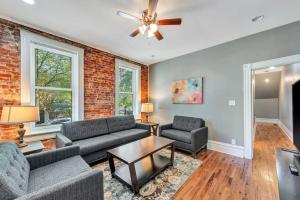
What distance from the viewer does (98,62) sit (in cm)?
358

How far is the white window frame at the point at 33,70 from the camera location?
247 centimetres

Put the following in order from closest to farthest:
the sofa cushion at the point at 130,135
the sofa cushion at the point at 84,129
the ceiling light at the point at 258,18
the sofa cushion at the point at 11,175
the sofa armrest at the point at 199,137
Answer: the sofa cushion at the point at 11,175, the ceiling light at the point at 258,18, the sofa cushion at the point at 84,129, the sofa armrest at the point at 199,137, the sofa cushion at the point at 130,135

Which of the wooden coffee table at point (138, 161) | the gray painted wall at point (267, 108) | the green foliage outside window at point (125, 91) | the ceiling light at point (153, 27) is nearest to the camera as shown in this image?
the wooden coffee table at point (138, 161)

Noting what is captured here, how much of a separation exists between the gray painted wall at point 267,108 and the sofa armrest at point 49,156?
30.0 ft

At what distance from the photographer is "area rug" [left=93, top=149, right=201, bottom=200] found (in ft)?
5.75

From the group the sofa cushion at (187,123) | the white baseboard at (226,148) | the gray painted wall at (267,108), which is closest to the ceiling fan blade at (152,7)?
the sofa cushion at (187,123)

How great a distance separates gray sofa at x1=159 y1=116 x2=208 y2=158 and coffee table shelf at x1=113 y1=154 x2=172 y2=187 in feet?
2.21

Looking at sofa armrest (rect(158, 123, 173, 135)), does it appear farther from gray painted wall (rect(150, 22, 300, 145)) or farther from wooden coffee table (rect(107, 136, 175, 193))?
wooden coffee table (rect(107, 136, 175, 193))

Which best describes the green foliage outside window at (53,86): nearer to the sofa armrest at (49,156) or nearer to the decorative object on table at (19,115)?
the decorative object on table at (19,115)

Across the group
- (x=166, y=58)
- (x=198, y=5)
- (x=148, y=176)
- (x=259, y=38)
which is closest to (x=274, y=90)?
(x=259, y=38)

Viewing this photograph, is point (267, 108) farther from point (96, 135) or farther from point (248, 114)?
point (96, 135)

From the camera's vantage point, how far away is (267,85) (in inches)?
268

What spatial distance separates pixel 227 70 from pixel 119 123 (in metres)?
2.97

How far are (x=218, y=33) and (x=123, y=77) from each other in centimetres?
287
